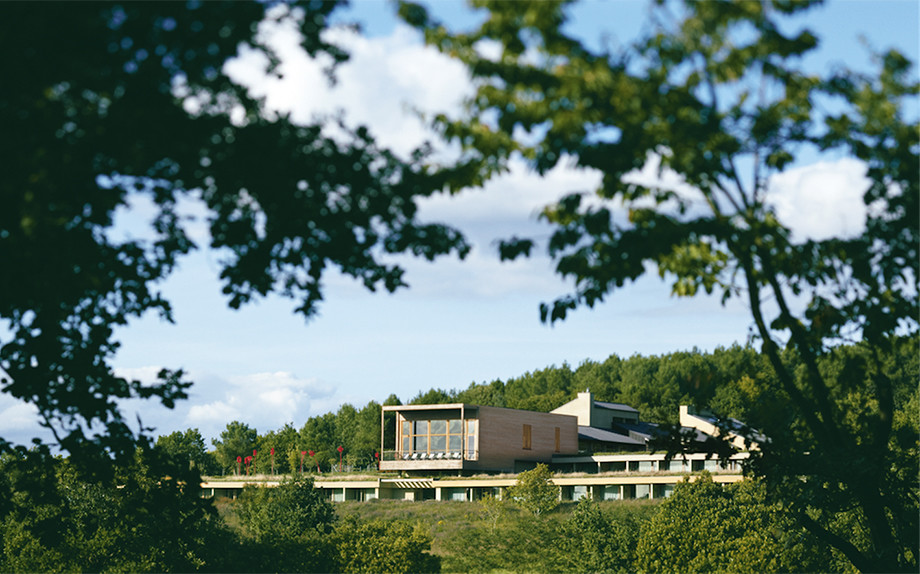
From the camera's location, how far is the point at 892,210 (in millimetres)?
12305

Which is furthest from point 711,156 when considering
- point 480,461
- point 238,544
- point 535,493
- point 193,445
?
point 193,445

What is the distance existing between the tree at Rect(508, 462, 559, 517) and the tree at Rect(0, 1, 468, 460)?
180 feet

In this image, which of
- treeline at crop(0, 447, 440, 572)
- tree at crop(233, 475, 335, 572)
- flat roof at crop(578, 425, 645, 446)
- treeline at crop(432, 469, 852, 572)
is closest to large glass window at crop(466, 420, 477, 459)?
flat roof at crop(578, 425, 645, 446)

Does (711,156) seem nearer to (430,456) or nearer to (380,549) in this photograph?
(380,549)

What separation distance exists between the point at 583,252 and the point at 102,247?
17.4 ft

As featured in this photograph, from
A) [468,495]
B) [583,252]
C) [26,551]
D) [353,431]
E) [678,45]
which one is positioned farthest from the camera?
[353,431]

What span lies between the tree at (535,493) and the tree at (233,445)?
74.3m

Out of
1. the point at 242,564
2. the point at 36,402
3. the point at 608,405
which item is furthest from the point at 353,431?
the point at 36,402

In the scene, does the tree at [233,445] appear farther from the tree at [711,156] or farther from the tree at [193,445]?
the tree at [711,156]

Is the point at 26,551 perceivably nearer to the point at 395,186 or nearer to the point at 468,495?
the point at 468,495

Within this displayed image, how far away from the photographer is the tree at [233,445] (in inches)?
5271

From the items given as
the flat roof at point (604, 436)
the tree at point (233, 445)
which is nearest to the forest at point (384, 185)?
the flat roof at point (604, 436)

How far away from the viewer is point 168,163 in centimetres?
962

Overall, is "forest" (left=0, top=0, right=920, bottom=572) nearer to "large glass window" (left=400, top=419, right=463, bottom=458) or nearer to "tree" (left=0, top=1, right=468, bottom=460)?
"tree" (left=0, top=1, right=468, bottom=460)
